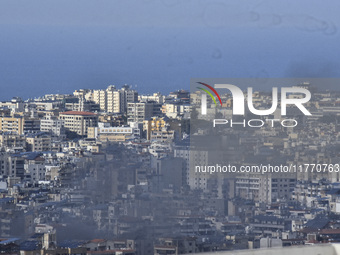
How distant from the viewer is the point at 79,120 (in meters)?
15.3

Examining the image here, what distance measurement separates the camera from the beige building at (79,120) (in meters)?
14.9

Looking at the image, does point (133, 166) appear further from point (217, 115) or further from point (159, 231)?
point (159, 231)

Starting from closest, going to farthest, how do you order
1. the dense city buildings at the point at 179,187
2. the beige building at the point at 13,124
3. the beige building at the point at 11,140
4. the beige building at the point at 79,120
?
the dense city buildings at the point at 179,187 → the beige building at the point at 11,140 → the beige building at the point at 79,120 → the beige building at the point at 13,124

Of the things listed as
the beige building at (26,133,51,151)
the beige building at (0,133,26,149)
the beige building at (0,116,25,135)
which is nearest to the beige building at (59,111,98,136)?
the beige building at (26,133,51,151)

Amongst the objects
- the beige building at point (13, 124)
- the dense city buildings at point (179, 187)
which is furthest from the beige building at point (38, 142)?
the beige building at point (13, 124)

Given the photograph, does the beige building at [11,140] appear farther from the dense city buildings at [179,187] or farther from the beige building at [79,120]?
the beige building at [79,120]

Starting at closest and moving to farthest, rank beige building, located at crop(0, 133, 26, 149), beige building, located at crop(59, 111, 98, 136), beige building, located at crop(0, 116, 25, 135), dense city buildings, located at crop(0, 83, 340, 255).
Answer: dense city buildings, located at crop(0, 83, 340, 255) → beige building, located at crop(0, 133, 26, 149) → beige building, located at crop(59, 111, 98, 136) → beige building, located at crop(0, 116, 25, 135)

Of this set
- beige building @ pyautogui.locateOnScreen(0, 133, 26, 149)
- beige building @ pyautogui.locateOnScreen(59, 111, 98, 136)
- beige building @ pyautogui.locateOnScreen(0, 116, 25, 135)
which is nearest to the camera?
beige building @ pyautogui.locateOnScreen(0, 133, 26, 149)

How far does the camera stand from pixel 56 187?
37.1 ft

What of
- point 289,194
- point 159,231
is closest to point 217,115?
point 289,194

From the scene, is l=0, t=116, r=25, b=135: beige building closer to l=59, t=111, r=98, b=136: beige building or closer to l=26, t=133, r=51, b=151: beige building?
l=26, t=133, r=51, b=151: beige building

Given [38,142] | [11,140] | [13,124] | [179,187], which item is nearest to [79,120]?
[38,142]

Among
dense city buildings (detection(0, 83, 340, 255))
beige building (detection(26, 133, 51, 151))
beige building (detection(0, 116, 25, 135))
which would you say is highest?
beige building (detection(0, 116, 25, 135))

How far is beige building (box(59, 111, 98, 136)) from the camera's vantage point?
14867 millimetres
